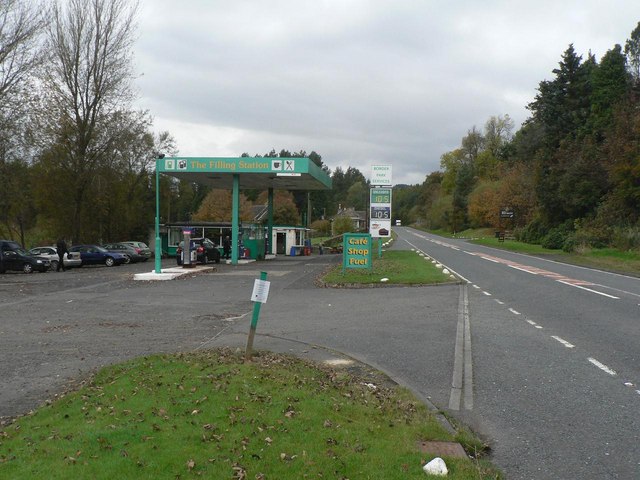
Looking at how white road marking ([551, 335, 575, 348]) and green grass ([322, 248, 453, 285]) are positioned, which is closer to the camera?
white road marking ([551, 335, 575, 348])

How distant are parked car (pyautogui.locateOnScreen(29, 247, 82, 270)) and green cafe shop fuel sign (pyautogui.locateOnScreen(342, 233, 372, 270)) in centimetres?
1841

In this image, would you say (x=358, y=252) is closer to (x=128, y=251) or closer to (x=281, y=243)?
(x=128, y=251)

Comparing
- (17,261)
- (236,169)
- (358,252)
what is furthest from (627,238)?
(17,261)

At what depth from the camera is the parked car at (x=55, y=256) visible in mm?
33531

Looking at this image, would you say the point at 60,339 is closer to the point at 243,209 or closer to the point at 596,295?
the point at 596,295

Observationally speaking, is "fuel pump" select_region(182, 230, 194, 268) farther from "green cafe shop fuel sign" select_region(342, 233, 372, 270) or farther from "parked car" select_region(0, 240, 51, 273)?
"green cafe shop fuel sign" select_region(342, 233, 372, 270)

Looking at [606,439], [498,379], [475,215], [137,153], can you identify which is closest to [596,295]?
→ [498,379]

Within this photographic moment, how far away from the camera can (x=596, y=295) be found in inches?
678

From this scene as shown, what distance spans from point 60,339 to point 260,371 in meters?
5.47

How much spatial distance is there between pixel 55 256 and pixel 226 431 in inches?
1259

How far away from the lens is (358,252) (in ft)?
78.7

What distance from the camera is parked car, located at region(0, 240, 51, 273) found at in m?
31.8

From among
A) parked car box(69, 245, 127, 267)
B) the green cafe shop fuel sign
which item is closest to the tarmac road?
the green cafe shop fuel sign

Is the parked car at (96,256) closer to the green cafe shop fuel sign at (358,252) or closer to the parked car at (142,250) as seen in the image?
the parked car at (142,250)
